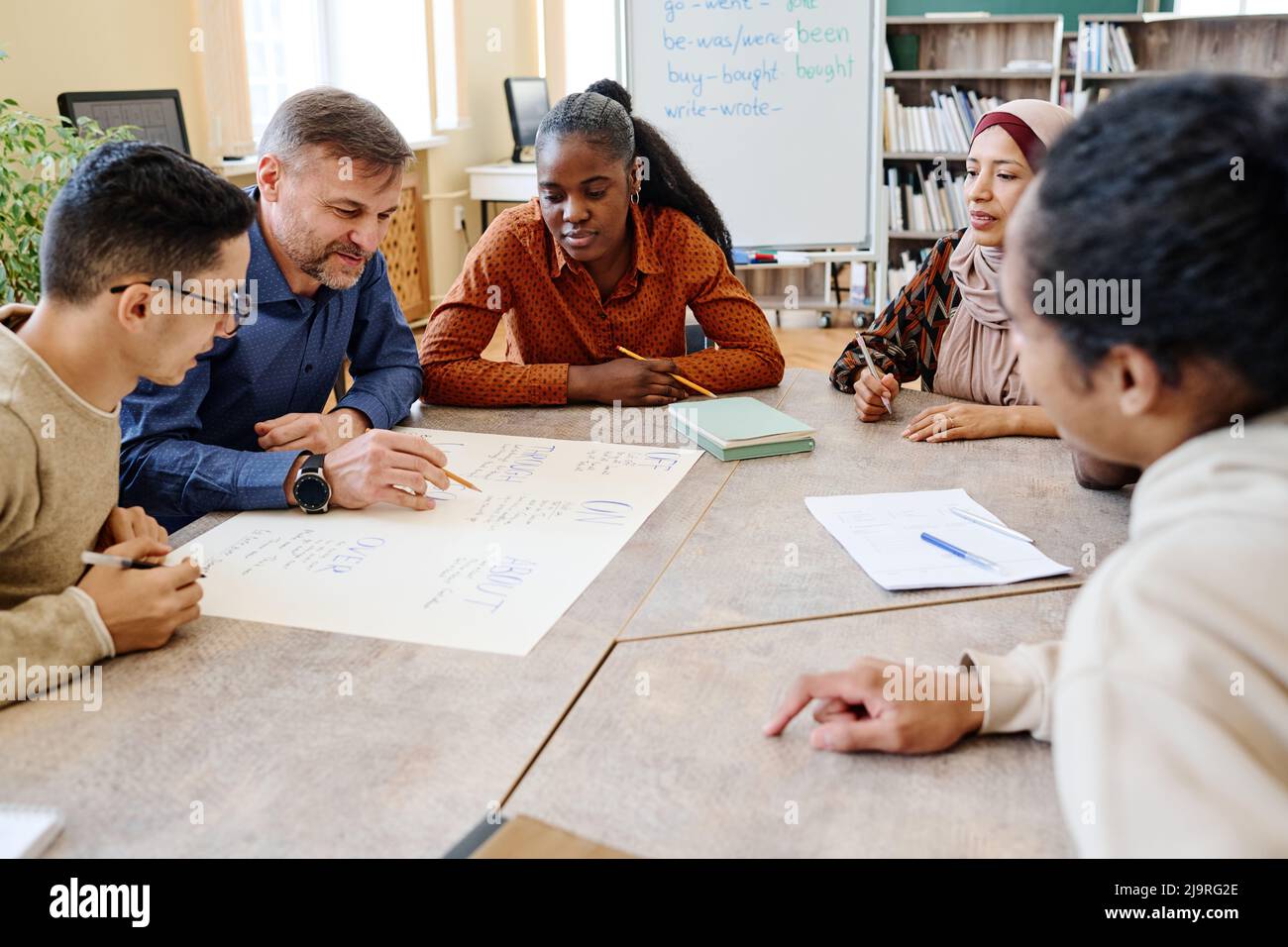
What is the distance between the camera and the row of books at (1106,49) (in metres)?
5.76

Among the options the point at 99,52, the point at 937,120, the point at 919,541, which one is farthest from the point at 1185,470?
the point at 937,120

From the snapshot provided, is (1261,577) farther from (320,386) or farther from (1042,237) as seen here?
(320,386)

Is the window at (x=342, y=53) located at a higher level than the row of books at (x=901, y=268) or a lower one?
higher

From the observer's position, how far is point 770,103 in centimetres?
434

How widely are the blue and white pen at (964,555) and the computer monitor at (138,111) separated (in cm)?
274

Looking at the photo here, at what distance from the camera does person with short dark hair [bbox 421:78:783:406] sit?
2049 mm

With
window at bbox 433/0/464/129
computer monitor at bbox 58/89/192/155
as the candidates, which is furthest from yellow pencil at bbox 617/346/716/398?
window at bbox 433/0/464/129

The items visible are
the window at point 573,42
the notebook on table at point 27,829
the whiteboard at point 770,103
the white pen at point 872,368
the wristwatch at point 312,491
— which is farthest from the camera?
the window at point 573,42

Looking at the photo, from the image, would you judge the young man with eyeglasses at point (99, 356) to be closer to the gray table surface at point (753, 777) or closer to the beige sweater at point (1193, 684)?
the gray table surface at point (753, 777)

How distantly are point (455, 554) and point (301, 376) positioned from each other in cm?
72

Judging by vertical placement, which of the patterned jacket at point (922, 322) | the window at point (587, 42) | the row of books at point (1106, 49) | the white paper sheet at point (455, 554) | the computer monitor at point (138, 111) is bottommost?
the white paper sheet at point (455, 554)

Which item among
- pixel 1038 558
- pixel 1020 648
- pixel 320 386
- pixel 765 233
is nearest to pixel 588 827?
pixel 1020 648

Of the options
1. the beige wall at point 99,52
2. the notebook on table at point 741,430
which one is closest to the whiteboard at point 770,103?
the beige wall at point 99,52

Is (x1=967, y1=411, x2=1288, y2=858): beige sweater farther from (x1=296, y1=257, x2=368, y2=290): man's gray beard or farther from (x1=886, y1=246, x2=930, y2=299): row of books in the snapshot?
(x1=886, y1=246, x2=930, y2=299): row of books
